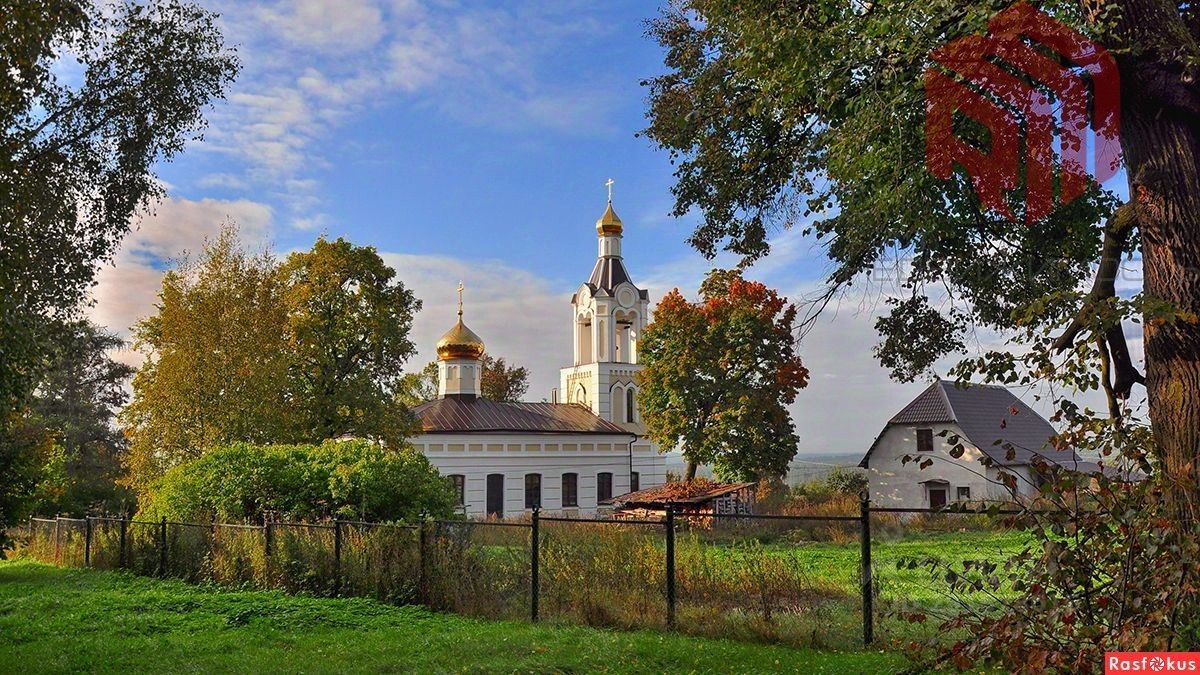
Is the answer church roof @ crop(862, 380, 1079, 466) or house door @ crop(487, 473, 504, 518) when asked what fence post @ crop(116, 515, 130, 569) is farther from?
church roof @ crop(862, 380, 1079, 466)

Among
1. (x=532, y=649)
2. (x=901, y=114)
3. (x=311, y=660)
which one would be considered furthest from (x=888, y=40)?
(x=311, y=660)

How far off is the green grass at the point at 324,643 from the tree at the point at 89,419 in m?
21.7

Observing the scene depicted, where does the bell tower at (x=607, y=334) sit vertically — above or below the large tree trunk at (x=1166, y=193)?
above

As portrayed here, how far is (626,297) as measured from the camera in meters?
46.8

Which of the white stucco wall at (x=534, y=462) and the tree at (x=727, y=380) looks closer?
the tree at (x=727, y=380)

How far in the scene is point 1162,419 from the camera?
20.1 ft

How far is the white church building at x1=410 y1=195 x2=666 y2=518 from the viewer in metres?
38.8

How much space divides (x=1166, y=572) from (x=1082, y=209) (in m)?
4.69

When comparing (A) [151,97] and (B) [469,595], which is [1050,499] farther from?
(A) [151,97]

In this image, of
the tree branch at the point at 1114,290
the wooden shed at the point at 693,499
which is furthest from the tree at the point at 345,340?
the tree branch at the point at 1114,290

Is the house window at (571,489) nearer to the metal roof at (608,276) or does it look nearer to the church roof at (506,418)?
the church roof at (506,418)

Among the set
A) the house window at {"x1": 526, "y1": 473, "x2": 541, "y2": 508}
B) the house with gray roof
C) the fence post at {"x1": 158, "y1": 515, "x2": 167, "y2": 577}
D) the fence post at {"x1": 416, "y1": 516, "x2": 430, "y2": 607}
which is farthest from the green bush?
the house with gray roof

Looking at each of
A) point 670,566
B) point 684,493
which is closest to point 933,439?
point 684,493
